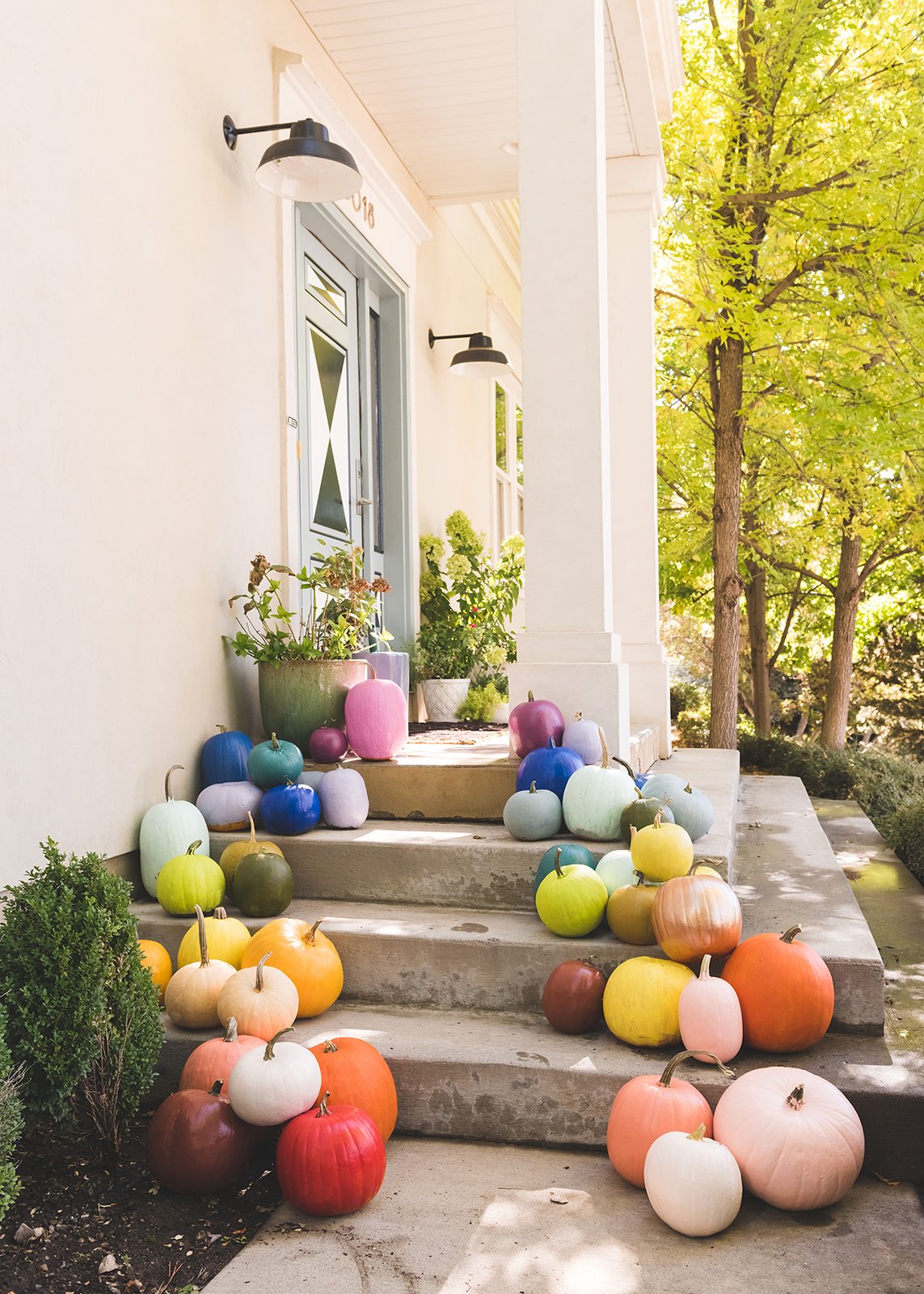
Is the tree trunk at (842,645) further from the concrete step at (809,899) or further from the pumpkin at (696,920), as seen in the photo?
the pumpkin at (696,920)

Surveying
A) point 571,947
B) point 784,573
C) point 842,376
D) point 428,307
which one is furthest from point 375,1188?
point 784,573

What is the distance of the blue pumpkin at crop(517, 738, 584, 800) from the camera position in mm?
3680

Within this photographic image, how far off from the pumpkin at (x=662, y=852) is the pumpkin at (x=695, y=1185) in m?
0.91

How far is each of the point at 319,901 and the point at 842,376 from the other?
705 centimetres

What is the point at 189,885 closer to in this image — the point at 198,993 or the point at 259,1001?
the point at 198,993

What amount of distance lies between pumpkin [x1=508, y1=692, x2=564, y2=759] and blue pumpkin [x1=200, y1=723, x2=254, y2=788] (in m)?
1.04

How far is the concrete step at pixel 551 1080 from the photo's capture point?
2.45 metres

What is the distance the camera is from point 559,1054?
2701 millimetres

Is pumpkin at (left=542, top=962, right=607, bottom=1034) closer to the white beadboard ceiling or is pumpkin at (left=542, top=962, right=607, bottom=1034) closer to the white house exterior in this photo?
the white house exterior

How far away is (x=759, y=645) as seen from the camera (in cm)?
1242

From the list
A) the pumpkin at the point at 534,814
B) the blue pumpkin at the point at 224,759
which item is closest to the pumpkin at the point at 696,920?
the pumpkin at the point at 534,814

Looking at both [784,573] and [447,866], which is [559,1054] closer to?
[447,866]

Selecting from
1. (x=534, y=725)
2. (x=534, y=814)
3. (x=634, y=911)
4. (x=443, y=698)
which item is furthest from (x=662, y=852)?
(x=443, y=698)

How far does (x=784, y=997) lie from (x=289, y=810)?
183cm
